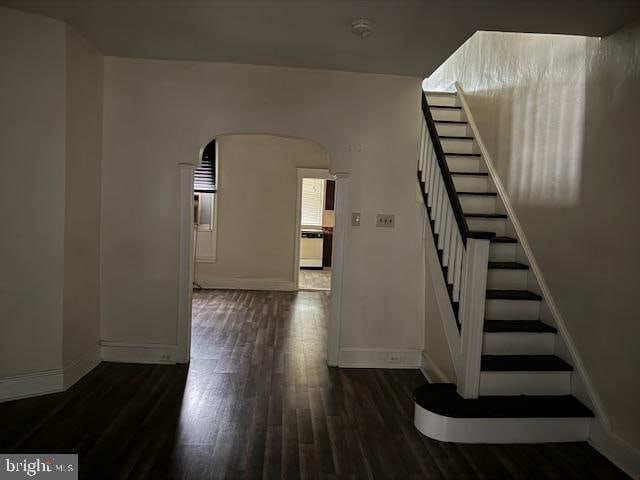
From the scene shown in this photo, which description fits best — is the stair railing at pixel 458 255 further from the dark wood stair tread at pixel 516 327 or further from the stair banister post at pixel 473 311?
the dark wood stair tread at pixel 516 327

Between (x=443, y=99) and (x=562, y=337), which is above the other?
(x=443, y=99)

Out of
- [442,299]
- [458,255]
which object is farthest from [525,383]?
[458,255]

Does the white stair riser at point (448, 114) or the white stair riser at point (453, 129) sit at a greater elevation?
the white stair riser at point (448, 114)

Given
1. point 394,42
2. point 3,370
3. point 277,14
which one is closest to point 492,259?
point 394,42

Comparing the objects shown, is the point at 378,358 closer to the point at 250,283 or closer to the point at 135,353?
the point at 135,353

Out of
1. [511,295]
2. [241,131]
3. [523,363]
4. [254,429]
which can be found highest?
[241,131]

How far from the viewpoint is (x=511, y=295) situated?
3863 millimetres

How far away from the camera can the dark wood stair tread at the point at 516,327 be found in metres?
3.61

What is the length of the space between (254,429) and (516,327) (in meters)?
2.01

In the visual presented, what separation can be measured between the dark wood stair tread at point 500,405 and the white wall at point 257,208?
513 centimetres

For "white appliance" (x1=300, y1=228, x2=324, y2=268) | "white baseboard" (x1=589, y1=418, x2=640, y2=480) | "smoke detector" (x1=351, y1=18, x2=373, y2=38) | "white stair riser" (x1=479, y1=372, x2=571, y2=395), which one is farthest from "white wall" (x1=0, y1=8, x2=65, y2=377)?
"white appliance" (x1=300, y1=228, x2=324, y2=268)

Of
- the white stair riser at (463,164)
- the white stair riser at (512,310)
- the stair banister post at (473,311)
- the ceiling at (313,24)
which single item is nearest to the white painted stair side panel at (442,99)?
the white stair riser at (463,164)

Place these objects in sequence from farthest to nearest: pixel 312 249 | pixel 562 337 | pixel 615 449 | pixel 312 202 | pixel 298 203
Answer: pixel 312 202 < pixel 312 249 < pixel 298 203 < pixel 562 337 < pixel 615 449

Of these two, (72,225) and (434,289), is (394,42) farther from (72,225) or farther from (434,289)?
(72,225)
